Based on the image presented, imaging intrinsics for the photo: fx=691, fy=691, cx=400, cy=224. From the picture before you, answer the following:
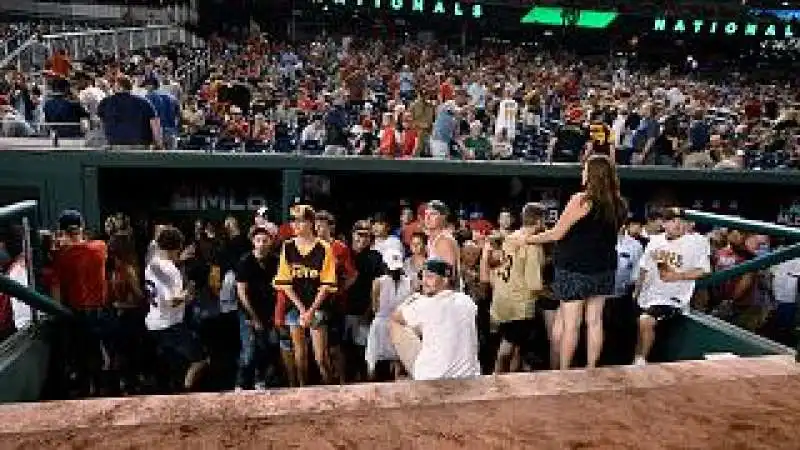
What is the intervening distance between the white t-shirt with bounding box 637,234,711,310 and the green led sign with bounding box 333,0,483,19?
2574 cm

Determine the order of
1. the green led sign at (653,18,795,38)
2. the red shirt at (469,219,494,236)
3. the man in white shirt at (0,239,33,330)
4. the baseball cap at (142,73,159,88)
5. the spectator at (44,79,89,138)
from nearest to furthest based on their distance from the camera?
the man in white shirt at (0,239,33,330)
the red shirt at (469,219,494,236)
the spectator at (44,79,89,138)
the baseball cap at (142,73,159,88)
the green led sign at (653,18,795,38)

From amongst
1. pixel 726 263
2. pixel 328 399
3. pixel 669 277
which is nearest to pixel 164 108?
pixel 669 277

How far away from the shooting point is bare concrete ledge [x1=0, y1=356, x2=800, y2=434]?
6.88 ft

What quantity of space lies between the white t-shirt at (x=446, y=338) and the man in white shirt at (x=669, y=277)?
6.54ft

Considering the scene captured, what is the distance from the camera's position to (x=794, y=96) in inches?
1015

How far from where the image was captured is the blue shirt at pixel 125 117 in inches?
292

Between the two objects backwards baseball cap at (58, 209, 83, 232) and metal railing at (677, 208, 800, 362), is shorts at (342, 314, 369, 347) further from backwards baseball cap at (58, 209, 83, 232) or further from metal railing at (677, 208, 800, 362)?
metal railing at (677, 208, 800, 362)

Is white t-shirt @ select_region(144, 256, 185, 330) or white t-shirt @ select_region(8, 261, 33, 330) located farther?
white t-shirt @ select_region(144, 256, 185, 330)

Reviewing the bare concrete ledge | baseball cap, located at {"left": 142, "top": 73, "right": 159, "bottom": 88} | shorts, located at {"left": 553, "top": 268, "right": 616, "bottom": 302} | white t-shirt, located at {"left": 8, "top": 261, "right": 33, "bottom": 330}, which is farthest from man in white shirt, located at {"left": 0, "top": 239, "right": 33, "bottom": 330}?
baseball cap, located at {"left": 142, "top": 73, "right": 159, "bottom": 88}

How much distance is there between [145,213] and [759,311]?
21.1 ft

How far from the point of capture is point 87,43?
15.4m

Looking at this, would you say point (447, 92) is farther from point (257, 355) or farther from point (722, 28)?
point (722, 28)

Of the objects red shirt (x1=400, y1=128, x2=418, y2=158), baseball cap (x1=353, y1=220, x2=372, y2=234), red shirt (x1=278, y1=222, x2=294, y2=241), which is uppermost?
red shirt (x1=400, y1=128, x2=418, y2=158)

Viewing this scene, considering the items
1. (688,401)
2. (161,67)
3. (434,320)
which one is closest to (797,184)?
(434,320)
